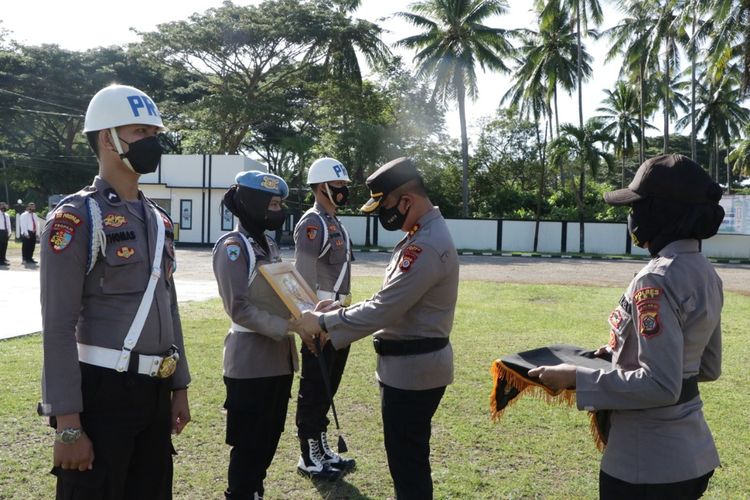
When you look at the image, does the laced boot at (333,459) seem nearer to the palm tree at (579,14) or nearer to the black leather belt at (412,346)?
the black leather belt at (412,346)

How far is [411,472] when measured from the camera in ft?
10.5

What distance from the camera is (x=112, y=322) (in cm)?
253

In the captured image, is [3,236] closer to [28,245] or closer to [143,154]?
[28,245]

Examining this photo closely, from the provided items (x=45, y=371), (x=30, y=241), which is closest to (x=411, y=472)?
(x=45, y=371)

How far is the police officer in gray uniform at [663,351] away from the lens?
2.11 m

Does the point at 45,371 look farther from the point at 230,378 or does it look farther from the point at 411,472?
the point at 411,472

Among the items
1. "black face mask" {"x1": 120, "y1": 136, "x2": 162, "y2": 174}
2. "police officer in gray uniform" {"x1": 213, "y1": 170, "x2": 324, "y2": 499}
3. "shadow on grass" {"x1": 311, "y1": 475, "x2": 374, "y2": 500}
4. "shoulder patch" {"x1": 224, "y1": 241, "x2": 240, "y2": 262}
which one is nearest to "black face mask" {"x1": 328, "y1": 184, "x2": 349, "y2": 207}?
"police officer in gray uniform" {"x1": 213, "y1": 170, "x2": 324, "y2": 499}

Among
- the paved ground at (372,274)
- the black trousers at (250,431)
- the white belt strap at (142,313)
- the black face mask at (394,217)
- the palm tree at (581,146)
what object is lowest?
the paved ground at (372,274)

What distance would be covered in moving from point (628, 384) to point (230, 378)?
221cm

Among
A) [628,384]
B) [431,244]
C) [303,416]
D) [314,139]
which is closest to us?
[628,384]

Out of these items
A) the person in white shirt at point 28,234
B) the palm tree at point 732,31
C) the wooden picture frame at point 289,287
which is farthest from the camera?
the palm tree at point 732,31

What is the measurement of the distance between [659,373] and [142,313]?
192 centimetres

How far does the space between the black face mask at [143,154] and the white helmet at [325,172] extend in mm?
2152

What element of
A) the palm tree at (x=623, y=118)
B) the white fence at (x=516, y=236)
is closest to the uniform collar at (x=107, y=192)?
the white fence at (x=516, y=236)
